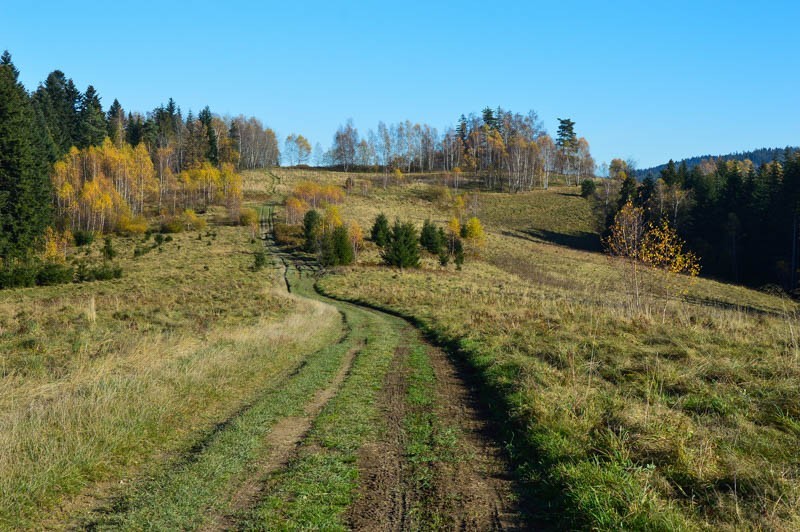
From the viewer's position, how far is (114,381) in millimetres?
8992

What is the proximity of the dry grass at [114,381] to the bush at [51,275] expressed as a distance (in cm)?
1596

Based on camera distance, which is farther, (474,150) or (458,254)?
(474,150)

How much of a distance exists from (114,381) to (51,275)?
131 feet

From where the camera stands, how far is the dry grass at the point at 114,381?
5.62m

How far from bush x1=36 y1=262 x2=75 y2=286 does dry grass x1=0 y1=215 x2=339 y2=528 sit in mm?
15957

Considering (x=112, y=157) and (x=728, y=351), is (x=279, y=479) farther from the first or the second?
(x=112, y=157)

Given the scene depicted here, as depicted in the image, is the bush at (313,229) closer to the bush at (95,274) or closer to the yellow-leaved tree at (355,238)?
the yellow-leaved tree at (355,238)

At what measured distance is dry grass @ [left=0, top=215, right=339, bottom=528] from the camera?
18.5 ft

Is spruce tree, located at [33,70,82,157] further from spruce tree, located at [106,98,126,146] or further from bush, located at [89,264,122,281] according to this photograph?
bush, located at [89,264,122,281]

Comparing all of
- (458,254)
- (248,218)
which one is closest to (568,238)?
(458,254)

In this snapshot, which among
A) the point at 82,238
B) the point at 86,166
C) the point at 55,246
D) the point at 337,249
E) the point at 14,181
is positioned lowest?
the point at 337,249

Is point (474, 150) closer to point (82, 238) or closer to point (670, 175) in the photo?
point (670, 175)

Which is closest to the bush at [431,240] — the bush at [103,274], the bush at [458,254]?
the bush at [458,254]

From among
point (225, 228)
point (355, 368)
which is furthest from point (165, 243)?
point (355, 368)
